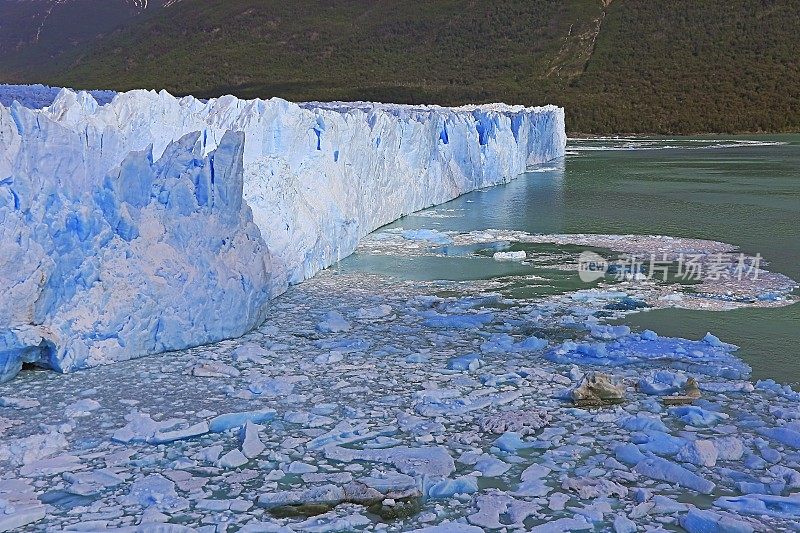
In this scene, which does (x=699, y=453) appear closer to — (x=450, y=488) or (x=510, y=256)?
(x=450, y=488)

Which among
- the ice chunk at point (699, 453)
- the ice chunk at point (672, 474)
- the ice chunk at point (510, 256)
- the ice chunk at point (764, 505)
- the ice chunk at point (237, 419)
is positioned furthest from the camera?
the ice chunk at point (510, 256)

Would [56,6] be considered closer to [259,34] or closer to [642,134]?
[259,34]

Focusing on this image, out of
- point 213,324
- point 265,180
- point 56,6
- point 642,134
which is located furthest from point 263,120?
point 56,6

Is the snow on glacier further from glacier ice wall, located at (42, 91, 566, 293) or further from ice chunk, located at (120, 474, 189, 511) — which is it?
ice chunk, located at (120, 474, 189, 511)

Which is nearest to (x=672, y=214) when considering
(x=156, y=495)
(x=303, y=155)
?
(x=303, y=155)

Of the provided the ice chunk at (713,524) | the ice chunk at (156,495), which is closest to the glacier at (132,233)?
the ice chunk at (156,495)

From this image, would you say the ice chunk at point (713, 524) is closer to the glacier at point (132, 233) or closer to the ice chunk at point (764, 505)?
the ice chunk at point (764, 505)

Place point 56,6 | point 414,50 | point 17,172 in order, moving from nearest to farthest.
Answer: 1. point 17,172
2. point 414,50
3. point 56,6
